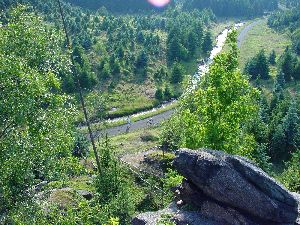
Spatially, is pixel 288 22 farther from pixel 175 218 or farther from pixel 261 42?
pixel 175 218

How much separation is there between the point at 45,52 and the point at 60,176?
23.5 feet

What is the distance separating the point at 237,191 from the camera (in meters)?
26.1

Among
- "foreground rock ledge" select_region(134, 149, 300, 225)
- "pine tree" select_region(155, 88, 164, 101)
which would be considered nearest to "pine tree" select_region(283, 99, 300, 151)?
"foreground rock ledge" select_region(134, 149, 300, 225)

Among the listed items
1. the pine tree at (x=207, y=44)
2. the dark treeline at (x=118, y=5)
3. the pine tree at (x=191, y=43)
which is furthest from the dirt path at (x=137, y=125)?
the dark treeline at (x=118, y=5)

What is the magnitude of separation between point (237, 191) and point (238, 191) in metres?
0.07

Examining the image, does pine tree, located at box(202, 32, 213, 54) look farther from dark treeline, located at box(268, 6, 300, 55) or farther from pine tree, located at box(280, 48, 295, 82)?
pine tree, located at box(280, 48, 295, 82)

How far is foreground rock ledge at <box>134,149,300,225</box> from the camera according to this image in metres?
25.9

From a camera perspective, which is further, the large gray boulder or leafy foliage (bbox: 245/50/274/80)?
leafy foliage (bbox: 245/50/274/80)

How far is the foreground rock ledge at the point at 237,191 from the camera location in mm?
25859

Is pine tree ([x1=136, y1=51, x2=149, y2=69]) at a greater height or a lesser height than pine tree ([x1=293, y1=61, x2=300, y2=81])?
greater

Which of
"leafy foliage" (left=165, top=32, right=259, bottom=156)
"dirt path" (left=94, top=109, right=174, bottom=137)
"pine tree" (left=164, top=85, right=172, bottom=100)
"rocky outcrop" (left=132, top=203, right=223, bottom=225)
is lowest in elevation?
"dirt path" (left=94, top=109, right=174, bottom=137)

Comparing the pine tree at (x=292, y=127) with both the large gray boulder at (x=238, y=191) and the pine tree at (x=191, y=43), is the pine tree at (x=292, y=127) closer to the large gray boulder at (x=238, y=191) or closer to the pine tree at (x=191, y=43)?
the large gray boulder at (x=238, y=191)

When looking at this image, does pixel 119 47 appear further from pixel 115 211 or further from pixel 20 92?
pixel 20 92

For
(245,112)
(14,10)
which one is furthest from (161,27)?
(14,10)
